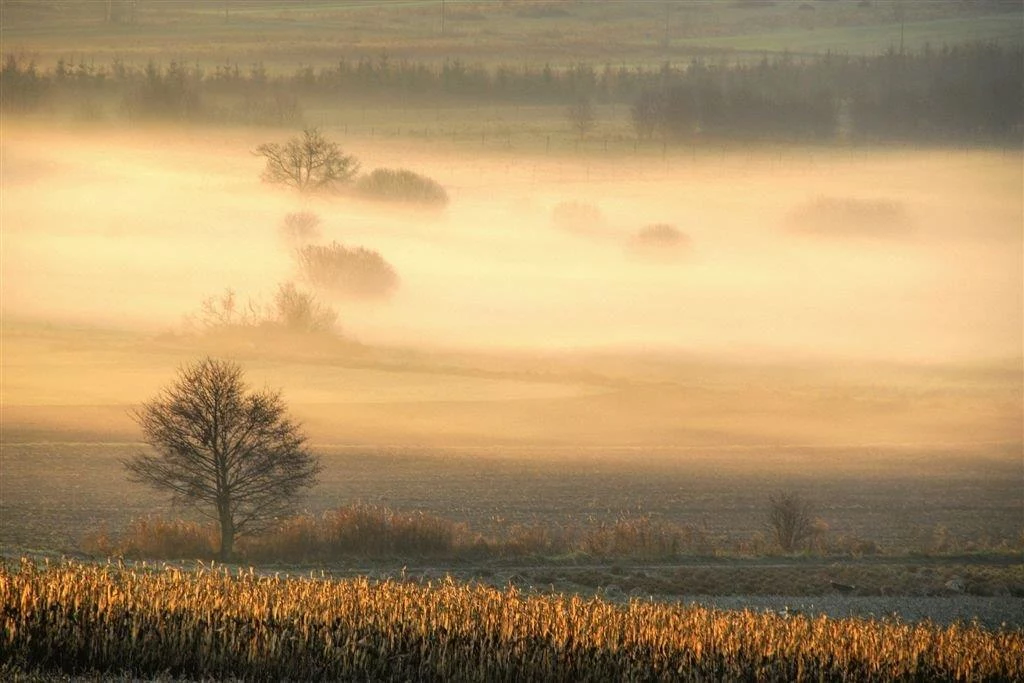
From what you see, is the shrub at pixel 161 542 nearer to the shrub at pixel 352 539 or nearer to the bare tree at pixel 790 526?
the shrub at pixel 352 539

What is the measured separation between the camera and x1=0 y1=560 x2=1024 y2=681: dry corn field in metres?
22.3

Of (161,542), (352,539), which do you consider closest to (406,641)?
(352,539)

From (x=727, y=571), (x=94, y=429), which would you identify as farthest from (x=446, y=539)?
(x=94, y=429)

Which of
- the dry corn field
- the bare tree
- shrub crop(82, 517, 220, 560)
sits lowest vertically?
the dry corn field

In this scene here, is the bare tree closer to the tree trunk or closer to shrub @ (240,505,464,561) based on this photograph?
shrub @ (240,505,464,561)

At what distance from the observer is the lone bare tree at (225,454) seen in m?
51.4

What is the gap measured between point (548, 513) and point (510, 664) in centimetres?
4514

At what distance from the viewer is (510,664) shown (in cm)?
2308

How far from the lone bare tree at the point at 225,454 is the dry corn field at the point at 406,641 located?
23934 mm

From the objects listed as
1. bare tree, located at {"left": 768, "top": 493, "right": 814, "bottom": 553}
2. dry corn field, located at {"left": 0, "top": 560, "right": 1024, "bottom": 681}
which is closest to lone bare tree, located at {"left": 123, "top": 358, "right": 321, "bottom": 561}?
bare tree, located at {"left": 768, "top": 493, "right": 814, "bottom": 553}

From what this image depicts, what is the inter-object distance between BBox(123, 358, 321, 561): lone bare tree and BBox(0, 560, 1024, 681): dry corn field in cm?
2393

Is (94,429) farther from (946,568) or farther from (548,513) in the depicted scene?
(946,568)

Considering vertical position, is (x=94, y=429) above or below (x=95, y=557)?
above

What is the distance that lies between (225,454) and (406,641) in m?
29.5
